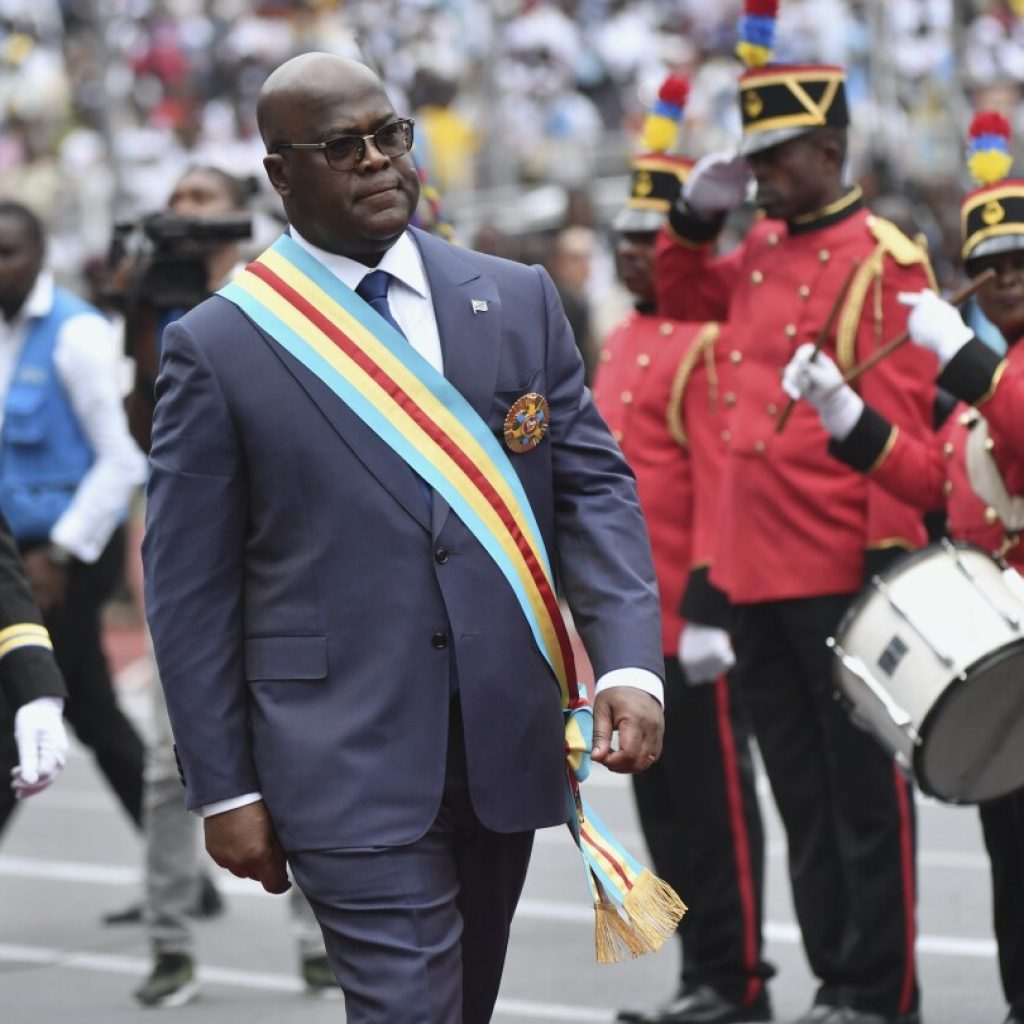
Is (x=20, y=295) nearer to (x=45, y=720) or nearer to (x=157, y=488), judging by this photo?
(x=45, y=720)

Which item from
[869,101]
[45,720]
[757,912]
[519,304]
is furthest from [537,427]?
[869,101]

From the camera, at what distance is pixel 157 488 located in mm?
4410

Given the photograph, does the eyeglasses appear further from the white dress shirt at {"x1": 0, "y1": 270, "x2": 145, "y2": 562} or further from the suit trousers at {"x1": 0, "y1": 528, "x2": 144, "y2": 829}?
the suit trousers at {"x1": 0, "y1": 528, "x2": 144, "y2": 829}

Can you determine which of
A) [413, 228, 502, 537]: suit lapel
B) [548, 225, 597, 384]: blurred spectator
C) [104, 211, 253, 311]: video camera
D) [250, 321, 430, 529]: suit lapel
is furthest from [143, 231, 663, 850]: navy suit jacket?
[548, 225, 597, 384]: blurred spectator

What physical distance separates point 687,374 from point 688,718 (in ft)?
3.15

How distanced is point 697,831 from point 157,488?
9.72ft

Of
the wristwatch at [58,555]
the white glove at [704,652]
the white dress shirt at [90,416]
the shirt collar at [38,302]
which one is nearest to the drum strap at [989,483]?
the white glove at [704,652]

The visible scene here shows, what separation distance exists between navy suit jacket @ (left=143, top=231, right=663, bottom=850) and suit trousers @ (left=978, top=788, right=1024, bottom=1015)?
7.00ft

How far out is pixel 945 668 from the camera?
570 cm

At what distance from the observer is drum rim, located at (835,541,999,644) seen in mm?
5820

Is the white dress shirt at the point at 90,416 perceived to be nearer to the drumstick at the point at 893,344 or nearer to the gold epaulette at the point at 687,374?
the gold epaulette at the point at 687,374

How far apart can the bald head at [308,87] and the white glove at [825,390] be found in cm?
199

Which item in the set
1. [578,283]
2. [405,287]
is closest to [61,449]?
[405,287]

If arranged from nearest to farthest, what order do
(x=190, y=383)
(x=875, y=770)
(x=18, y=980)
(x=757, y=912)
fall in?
(x=190, y=383)
(x=875, y=770)
(x=757, y=912)
(x=18, y=980)
